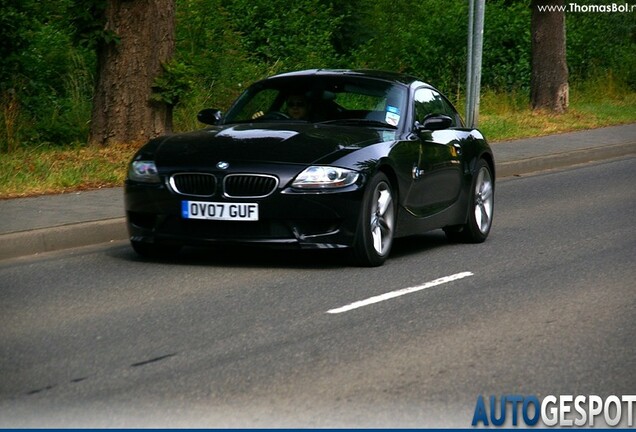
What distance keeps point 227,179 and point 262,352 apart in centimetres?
306

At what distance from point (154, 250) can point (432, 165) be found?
2.35m

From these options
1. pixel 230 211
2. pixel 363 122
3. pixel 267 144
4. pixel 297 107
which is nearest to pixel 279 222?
pixel 230 211

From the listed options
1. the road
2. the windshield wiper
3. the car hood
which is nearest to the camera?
the road

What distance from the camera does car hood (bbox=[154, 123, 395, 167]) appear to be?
10516 mm

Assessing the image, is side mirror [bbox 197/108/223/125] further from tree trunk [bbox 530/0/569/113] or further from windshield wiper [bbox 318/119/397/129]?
tree trunk [bbox 530/0/569/113]

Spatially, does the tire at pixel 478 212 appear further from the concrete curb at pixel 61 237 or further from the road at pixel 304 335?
the concrete curb at pixel 61 237

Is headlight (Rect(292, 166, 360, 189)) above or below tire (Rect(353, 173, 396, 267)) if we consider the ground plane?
above

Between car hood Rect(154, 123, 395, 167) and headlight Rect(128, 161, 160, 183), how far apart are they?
7 cm

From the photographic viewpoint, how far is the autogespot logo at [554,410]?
616cm

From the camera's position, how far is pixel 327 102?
39.0 ft

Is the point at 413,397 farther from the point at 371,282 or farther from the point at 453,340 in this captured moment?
the point at 371,282

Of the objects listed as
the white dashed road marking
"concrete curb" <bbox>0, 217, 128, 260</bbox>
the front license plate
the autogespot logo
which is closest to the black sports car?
the front license plate

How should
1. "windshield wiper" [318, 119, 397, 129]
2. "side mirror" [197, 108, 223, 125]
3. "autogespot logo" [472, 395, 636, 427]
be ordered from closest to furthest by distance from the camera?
"autogespot logo" [472, 395, 636, 427], "windshield wiper" [318, 119, 397, 129], "side mirror" [197, 108, 223, 125]

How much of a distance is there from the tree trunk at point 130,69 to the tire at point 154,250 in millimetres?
6589
